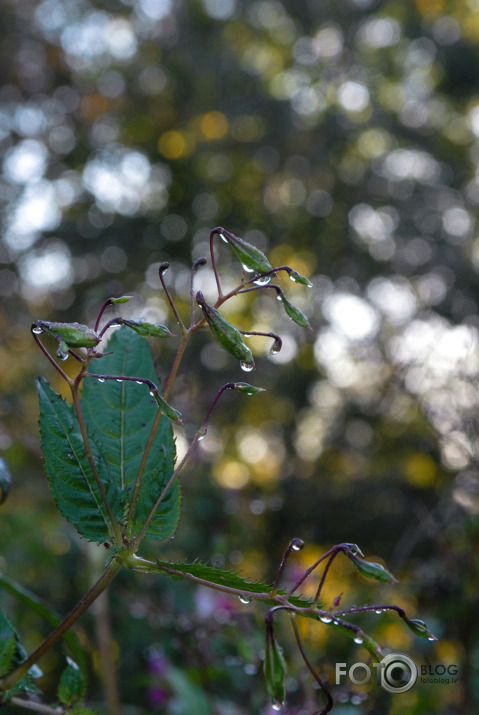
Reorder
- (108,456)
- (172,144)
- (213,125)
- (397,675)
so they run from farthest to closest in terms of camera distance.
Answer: (172,144) → (213,125) → (397,675) → (108,456)

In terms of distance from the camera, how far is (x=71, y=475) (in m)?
0.49

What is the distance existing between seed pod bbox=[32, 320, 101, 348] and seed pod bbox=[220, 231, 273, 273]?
0.13 m

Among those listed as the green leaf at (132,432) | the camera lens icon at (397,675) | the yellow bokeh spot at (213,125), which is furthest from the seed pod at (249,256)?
the yellow bokeh spot at (213,125)

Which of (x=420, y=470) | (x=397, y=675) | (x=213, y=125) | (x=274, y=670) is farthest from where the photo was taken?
(x=213, y=125)

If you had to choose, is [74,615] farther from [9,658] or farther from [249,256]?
[249,256]

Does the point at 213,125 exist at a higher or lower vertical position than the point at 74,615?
lower

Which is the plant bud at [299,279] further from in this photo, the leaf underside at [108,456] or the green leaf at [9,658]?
the green leaf at [9,658]

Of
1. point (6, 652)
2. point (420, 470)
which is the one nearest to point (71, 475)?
point (6, 652)

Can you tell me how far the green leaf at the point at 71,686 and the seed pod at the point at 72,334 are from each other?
0.98 feet

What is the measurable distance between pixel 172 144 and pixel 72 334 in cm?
750

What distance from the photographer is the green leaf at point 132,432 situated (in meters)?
0.49

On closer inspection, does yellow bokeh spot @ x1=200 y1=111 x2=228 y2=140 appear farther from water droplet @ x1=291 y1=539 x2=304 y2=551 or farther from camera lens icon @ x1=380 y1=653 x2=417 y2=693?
water droplet @ x1=291 y1=539 x2=304 y2=551

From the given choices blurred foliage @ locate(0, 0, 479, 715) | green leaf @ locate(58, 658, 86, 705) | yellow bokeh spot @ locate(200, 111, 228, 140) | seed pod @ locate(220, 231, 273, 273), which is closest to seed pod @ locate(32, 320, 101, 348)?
seed pod @ locate(220, 231, 273, 273)

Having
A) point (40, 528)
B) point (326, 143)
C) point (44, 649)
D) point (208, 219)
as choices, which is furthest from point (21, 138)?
point (44, 649)
